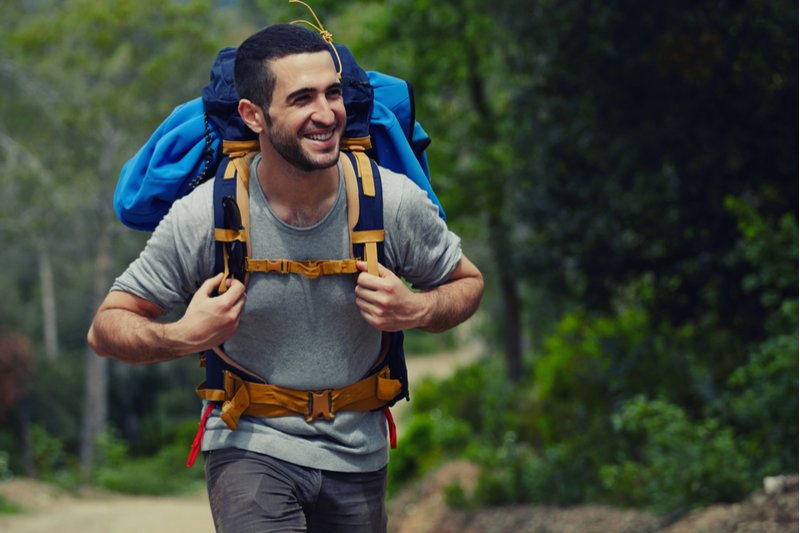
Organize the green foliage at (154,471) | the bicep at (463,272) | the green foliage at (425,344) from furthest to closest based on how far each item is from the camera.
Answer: the green foliage at (425,344) < the green foliage at (154,471) < the bicep at (463,272)

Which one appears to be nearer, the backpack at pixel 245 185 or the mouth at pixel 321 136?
the mouth at pixel 321 136

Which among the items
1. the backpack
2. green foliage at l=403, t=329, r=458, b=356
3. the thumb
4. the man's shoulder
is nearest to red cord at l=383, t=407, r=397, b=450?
the backpack

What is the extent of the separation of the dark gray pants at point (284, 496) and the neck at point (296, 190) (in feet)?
2.16

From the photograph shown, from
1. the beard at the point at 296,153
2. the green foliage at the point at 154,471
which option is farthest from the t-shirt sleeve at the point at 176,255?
the green foliage at the point at 154,471

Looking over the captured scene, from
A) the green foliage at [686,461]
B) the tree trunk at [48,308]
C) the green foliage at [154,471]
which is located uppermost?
the tree trunk at [48,308]

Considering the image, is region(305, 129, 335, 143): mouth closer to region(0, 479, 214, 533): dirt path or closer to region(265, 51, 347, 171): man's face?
region(265, 51, 347, 171): man's face

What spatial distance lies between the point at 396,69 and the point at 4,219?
16688mm

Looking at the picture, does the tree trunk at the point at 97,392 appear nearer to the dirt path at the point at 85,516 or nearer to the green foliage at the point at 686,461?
the dirt path at the point at 85,516

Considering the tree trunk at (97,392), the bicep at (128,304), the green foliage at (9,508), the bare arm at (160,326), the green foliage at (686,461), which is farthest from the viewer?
the tree trunk at (97,392)

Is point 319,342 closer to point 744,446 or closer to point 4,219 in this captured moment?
point 744,446

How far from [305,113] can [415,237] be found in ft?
1.62

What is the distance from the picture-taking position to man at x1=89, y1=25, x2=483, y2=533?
337 cm

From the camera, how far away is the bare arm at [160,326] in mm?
3264

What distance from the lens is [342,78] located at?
146 inches
